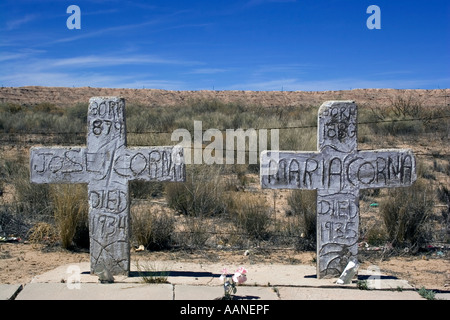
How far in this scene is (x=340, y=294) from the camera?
14.8 ft

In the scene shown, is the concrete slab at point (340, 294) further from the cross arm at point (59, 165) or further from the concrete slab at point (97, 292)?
the cross arm at point (59, 165)

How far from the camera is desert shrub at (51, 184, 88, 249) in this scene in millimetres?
6391

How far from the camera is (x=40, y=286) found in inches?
180

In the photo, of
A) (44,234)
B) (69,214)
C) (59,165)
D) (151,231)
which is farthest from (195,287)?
(44,234)

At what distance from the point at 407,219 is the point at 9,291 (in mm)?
5165

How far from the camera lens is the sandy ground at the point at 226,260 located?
18.3 feet

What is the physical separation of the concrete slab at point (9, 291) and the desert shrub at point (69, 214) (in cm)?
185

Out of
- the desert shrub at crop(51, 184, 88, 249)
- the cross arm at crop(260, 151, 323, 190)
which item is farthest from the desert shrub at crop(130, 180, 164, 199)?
the cross arm at crop(260, 151, 323, 190)

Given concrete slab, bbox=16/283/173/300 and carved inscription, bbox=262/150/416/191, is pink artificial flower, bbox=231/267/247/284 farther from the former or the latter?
carved inscription, bbox=262/150/416/191

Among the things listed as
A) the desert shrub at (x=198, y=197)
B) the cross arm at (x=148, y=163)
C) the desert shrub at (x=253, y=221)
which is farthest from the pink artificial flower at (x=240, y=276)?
the desert shrub at (x=198, y=197)

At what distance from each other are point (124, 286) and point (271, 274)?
1.60 meters

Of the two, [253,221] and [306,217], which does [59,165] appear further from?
[306,217]
